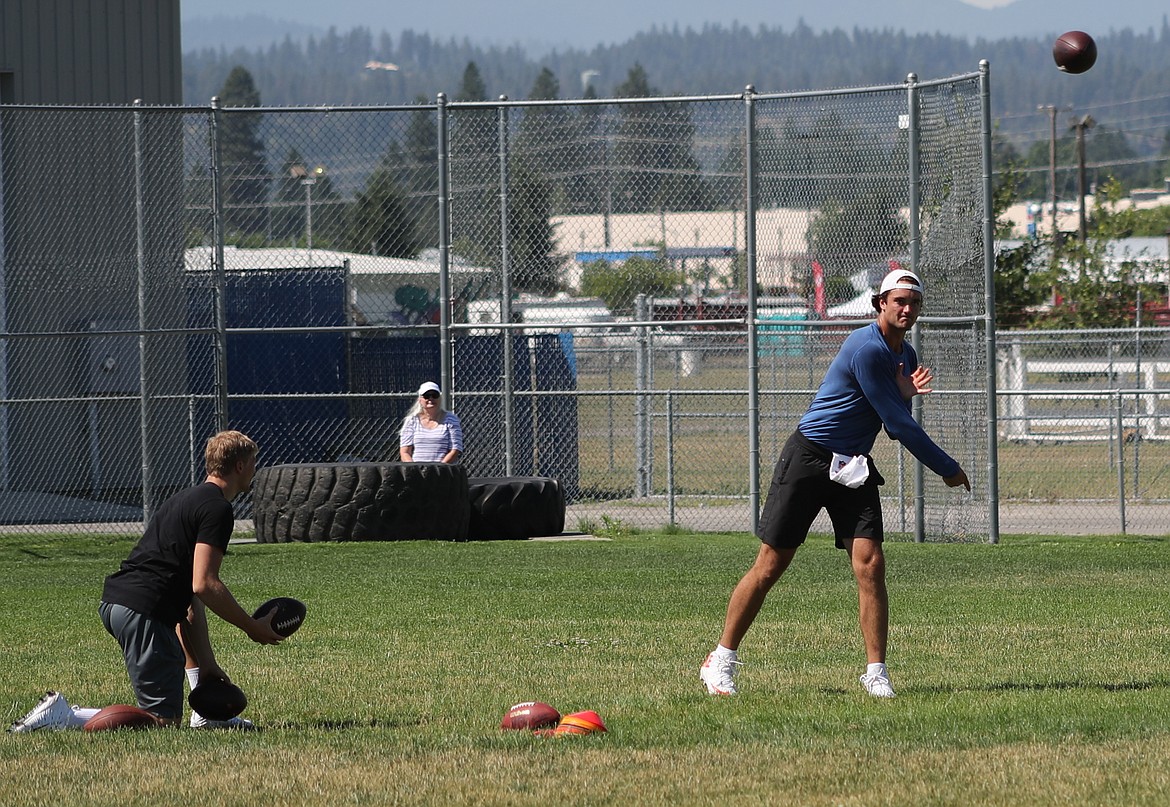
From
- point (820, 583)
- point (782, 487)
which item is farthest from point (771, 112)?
point (782, 487)

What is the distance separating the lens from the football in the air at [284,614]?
6.64m

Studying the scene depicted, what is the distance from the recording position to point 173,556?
664 centimetres

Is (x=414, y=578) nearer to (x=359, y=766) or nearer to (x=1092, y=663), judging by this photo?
(x=1092, y=663)

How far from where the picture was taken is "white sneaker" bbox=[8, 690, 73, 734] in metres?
6.58

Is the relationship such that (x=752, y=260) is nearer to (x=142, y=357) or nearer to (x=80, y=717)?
(x=142, y=357)

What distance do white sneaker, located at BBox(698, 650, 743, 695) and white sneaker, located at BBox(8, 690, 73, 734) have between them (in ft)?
8.81

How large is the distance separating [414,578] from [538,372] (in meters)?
7.75

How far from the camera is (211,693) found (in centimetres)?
652

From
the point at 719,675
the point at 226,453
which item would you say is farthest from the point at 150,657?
the point at 719,675

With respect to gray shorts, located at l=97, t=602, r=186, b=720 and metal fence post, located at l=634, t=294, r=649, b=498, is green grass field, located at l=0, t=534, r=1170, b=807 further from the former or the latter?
metal fence post, located at l=634, t=294, r=649, b=498

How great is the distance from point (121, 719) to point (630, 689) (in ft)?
7.29

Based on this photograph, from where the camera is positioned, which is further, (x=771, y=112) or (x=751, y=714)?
(x=771, y=112)

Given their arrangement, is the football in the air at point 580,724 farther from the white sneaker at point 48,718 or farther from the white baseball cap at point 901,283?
the white baseball cap at point 901,283

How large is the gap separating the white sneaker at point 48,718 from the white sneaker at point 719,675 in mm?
2686
